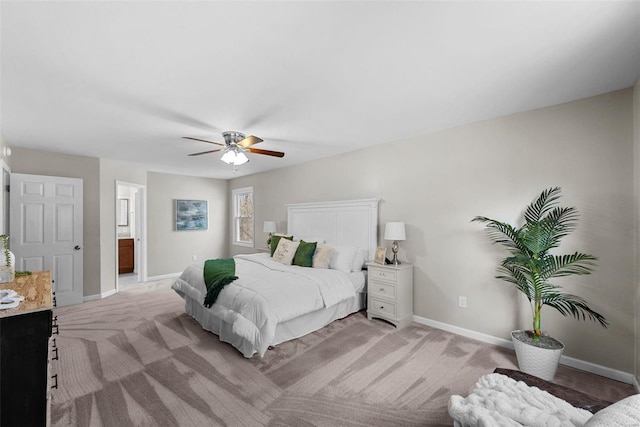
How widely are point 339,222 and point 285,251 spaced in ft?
3.29

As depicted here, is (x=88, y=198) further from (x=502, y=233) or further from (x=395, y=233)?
(x=502, y=233)

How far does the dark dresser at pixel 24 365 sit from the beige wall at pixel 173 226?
486 centimetres

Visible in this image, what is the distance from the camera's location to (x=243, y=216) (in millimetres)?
6992

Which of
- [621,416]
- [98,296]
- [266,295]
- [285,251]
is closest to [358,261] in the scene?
[285,251]

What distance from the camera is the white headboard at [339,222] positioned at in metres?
4.11

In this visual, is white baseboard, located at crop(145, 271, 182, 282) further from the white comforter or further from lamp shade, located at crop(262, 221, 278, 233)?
the white comforter

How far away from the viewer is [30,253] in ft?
13.3

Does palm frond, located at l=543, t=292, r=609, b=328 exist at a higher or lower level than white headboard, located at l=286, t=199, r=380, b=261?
lower

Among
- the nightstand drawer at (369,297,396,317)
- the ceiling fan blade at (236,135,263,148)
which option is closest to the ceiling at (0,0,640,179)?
the ceiling fan blade at (236,135,263,148)

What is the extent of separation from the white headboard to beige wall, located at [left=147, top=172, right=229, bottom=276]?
2.65 meters

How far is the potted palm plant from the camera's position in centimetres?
234

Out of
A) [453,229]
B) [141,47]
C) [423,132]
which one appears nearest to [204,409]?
[141,47]

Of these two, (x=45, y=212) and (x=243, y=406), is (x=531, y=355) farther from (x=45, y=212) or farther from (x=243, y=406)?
(x=45, y=212)

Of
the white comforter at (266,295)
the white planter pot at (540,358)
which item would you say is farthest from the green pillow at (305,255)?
the white planter pot at (540,358)
